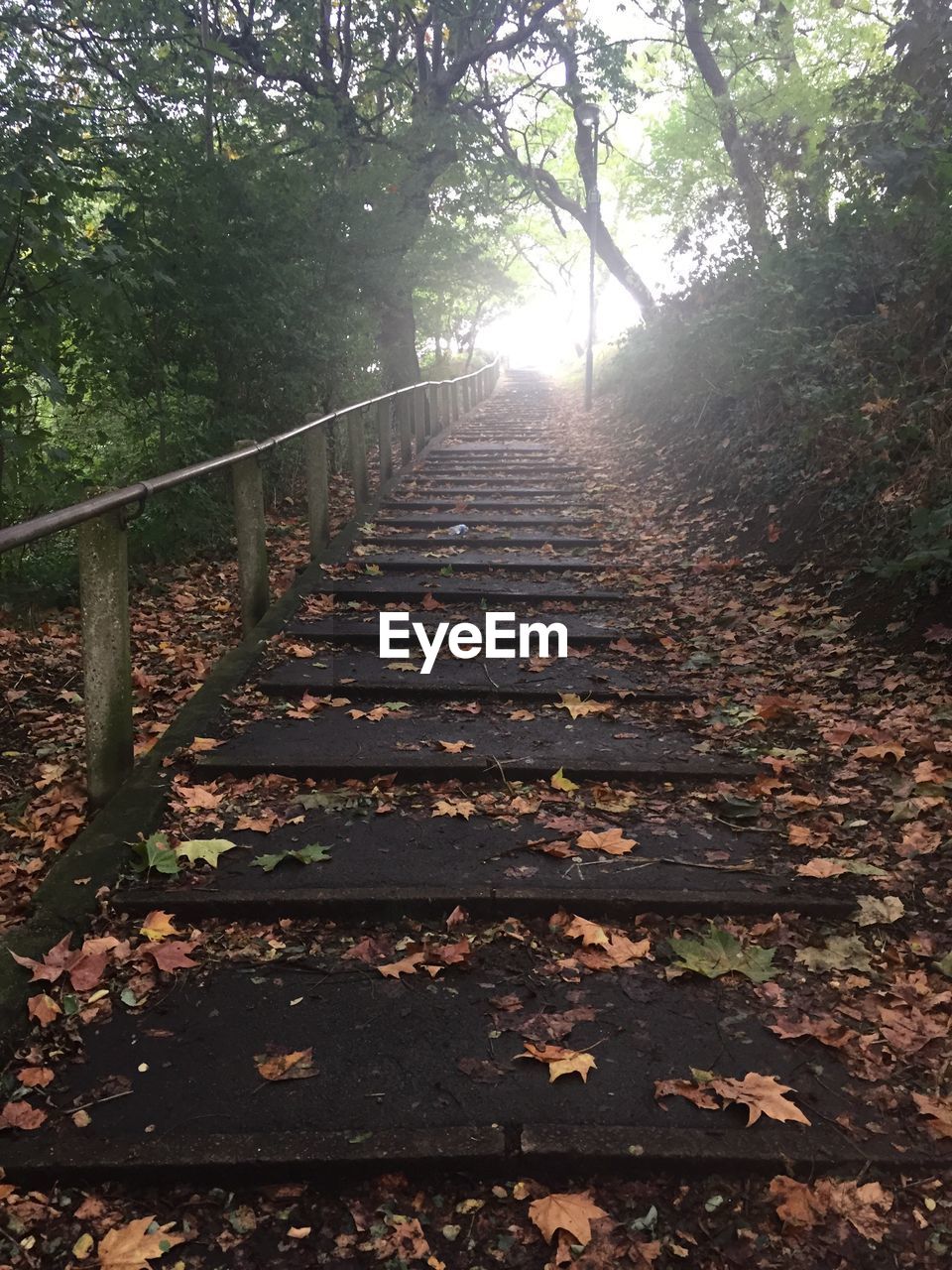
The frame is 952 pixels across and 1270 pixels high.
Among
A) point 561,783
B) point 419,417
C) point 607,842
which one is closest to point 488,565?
point 561,783

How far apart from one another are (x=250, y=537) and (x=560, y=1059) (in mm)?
3538

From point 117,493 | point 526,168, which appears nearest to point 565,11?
point 526,168

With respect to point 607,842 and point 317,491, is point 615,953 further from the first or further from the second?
point 317,491

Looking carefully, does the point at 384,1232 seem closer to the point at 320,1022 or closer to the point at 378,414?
the point at 320,1022

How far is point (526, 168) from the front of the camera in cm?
1694

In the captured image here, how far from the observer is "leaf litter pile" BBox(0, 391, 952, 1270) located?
185cm

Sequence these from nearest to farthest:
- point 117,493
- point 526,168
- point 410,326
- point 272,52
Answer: point 117,493 → point 272,52 → point 410,326 → point 526,168

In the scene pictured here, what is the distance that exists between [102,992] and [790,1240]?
1821mm

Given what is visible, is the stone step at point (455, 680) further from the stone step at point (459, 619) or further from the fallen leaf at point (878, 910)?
the fallen leaf at point (878, 910)

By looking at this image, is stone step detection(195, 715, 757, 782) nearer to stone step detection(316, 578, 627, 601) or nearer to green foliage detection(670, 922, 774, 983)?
green foliage detection(670, 922, 774, 983)

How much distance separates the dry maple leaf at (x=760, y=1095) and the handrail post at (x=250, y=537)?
367cm

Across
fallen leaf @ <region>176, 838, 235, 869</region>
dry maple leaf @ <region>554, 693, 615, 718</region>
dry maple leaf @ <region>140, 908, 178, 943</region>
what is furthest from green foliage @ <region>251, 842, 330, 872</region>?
dry maple leaf @ <region>554, 693, 615, 718</region>

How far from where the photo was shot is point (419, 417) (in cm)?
1320

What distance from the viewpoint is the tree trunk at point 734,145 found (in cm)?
1121
